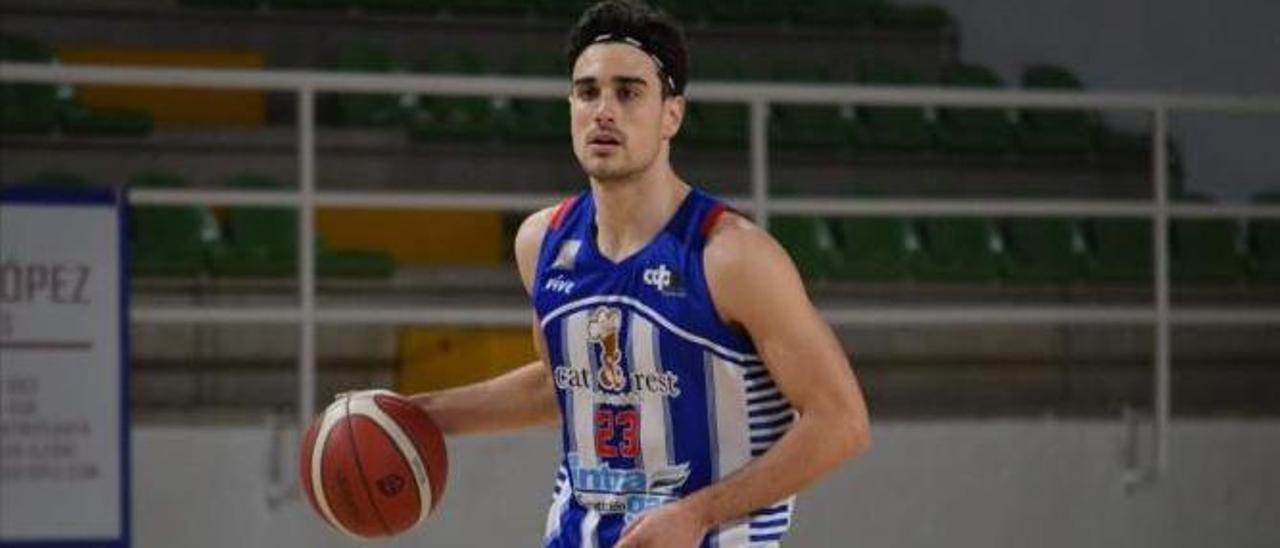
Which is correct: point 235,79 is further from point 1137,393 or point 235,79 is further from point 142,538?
point 1137,393

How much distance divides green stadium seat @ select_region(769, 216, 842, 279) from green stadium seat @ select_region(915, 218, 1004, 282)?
1.20ft

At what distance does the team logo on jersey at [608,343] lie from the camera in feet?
12.9

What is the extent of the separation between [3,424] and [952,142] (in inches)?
226

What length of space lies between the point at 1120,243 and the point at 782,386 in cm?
713

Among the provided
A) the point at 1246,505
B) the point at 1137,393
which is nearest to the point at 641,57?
the point at 1246,505

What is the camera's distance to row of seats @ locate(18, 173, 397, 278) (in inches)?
362

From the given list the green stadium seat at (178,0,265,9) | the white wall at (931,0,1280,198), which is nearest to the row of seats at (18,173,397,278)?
the green stadium seat at (178,0,265,9)

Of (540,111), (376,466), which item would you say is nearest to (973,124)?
(540,111)

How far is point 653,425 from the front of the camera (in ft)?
13.0

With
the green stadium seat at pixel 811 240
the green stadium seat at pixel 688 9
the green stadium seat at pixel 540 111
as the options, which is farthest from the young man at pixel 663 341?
the green stadium seat at pixel 688 9

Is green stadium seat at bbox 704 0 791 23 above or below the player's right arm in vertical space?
above

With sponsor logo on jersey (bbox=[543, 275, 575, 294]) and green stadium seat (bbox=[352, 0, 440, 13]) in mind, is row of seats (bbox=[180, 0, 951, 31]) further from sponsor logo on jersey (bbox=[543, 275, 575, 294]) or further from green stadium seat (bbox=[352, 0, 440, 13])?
sponsor logo on jersey (bbox=[543, 275, 575, 294])

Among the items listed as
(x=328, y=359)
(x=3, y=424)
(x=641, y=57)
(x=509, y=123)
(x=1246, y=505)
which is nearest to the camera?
(x=641, y=57)

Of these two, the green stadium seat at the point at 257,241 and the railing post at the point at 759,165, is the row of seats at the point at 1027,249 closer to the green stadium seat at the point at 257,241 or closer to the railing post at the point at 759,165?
the green stadium seat at the point at 257,241
